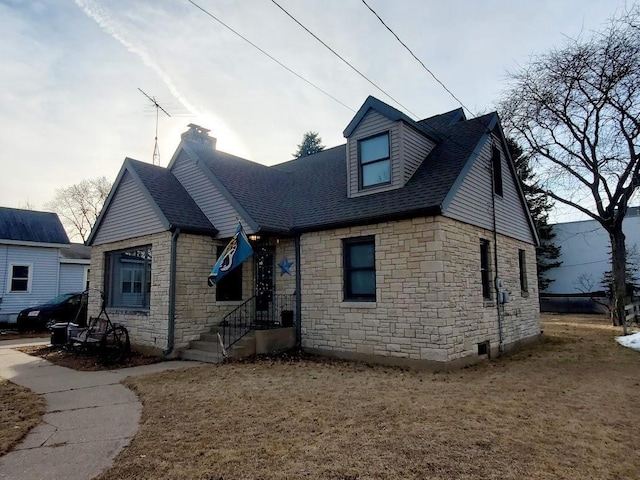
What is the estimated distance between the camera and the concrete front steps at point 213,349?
927 cm

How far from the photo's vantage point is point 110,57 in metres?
8.17

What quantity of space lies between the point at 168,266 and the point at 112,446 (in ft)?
20.4

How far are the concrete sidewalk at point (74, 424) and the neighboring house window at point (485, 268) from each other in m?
7.72

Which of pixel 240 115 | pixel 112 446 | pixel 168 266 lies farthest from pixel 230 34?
pixel 112 446

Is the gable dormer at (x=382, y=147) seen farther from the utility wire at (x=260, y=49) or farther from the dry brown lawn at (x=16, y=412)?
the dry brown lawn at (x=16, y=412)

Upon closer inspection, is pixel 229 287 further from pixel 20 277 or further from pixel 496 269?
pixel 20 277

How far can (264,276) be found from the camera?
11414mm

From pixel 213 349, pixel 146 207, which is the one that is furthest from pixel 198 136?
pixel 213 349

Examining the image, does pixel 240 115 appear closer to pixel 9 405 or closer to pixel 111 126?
pixel 111 126

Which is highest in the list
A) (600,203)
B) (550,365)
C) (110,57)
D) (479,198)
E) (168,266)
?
(110,57)

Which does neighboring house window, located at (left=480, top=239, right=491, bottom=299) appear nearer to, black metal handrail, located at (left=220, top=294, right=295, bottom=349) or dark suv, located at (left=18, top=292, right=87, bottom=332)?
black metal handrail, located at (left=220, top=294, right=295, bottom=349)

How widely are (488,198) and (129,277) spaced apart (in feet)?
34.4

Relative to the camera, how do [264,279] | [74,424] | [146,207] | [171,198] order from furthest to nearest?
[264,279], [171,198], [146,207], [74,424]

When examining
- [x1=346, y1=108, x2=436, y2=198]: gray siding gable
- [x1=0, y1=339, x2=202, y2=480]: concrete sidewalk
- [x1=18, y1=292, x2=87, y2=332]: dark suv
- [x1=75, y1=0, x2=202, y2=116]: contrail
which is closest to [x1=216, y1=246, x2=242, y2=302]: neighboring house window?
[x1=0, y1=339, x2=202, y2=480]: concrete sidewalk
